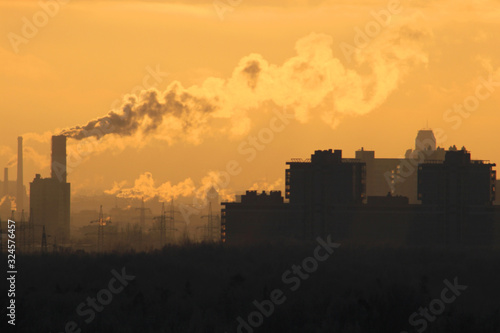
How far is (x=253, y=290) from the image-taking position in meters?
108

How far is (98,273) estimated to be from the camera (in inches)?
5595

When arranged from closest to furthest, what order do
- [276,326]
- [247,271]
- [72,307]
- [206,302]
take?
[276,326] → [72,307] → [206,302] → [247,271]

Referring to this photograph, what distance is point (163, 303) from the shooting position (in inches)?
3583

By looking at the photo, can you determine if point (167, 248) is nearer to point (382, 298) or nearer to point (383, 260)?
point (383, 260)

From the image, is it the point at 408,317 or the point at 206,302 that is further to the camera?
the point at 206,302

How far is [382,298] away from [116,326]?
2159cm

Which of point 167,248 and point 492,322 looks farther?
point 167,248

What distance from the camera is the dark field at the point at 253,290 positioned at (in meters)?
74.9

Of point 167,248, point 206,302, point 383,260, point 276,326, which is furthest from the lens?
point 167,248

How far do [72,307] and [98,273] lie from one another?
54.3m

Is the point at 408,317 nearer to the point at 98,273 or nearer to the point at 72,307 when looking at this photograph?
the point at 72,307

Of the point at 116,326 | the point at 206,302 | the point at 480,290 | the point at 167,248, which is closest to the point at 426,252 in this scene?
the point at 167,248

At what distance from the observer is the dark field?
74.9 meters

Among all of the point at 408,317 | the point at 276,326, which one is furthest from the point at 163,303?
the point at 408,317
